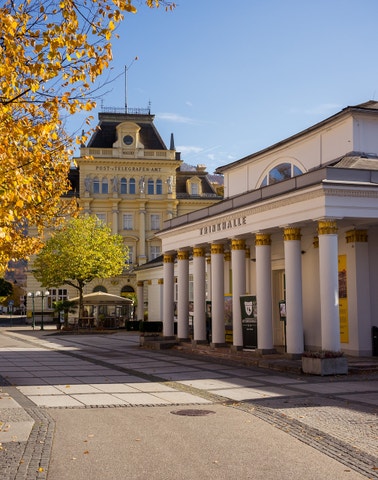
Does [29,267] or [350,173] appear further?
[29,267]

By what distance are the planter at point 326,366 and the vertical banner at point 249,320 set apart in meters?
4.99

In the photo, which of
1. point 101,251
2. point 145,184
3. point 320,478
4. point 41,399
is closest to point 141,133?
point 145,184

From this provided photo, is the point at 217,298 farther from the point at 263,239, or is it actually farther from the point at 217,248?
the point at 263,239

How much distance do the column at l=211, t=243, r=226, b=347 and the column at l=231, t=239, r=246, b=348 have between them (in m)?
1.62

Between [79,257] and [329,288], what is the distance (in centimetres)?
3623

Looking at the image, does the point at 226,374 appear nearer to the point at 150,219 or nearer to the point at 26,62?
the point at 26,62

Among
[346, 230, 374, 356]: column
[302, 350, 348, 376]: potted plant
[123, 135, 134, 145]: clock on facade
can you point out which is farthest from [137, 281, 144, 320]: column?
[302, 350, 348, 376]: potted plant

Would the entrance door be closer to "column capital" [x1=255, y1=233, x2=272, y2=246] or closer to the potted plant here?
"column capital" [x1=255, y1=233, x2=272, y2=246]

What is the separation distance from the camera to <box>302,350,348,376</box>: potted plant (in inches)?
738

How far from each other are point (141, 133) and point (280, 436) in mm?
68883

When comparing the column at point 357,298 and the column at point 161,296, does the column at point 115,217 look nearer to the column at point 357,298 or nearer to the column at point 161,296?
the column at point 161,296

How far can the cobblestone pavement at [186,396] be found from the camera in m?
9.45

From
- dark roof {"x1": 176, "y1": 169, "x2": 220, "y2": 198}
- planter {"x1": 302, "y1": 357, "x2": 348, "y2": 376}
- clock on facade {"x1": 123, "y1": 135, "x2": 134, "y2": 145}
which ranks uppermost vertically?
clock on facade {"x1": 123, "y1": 135, "x2": 134, "y2": 145}

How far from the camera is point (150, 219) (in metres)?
77.0
